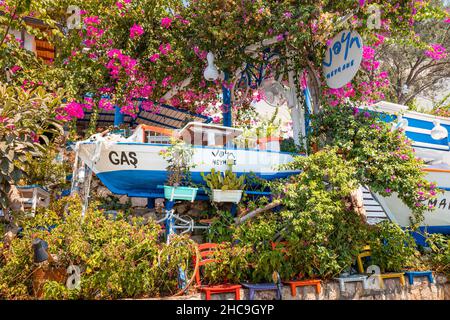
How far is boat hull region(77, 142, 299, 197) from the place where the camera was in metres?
6.35

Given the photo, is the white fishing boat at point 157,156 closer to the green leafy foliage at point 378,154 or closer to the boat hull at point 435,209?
the green leafy foliage at point 378,154

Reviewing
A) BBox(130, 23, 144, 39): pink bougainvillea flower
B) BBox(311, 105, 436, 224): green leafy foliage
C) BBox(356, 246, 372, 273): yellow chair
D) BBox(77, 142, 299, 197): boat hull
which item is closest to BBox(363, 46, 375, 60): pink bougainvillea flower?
BBox(311, 105, 436, 224): green leafy foliage

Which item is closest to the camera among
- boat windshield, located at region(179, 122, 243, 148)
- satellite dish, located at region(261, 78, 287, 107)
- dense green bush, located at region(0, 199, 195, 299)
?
dense green bush, located at region(0, 199, 195, 299)

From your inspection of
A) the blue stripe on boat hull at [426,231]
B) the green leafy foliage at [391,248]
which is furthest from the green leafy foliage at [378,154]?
the blue stripe on boat hull at [426,231]

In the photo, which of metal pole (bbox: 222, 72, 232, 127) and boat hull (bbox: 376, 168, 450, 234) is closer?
boat hull (bbox: 376, 168, 450, 234)

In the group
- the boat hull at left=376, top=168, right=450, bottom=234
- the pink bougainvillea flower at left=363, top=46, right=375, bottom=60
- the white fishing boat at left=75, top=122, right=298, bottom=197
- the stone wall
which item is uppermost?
the pink bougainvillea flower at left=363, top=46, right=375, bottom=60

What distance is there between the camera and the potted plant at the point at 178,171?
616 centimetres

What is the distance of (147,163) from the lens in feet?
21.0

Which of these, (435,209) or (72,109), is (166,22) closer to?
(72,109)

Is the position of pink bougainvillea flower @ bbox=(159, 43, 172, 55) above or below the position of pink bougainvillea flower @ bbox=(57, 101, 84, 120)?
above

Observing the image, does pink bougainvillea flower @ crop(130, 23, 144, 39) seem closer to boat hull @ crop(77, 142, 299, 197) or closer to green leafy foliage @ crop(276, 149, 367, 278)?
boat hull @ crop(77, 142, 299, 197)

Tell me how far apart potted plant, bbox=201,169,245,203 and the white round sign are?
2.79m

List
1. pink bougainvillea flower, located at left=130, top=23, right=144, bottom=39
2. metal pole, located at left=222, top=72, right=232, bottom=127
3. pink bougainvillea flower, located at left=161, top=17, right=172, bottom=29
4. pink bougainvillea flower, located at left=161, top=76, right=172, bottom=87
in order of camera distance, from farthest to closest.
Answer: metal pole, located at left=222, top=72, right=232, bottom=127, pink bougainvillea flower, located at left=161, top=76, right=172, bottom=87, pink bougainvillea flower, located at left=161, top=17, right=172, bottom=29, pink bougainvillea flower, located at left=130, top=23, right=144, bottom=39

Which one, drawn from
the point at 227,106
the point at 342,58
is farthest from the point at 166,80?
the point at 342,58
